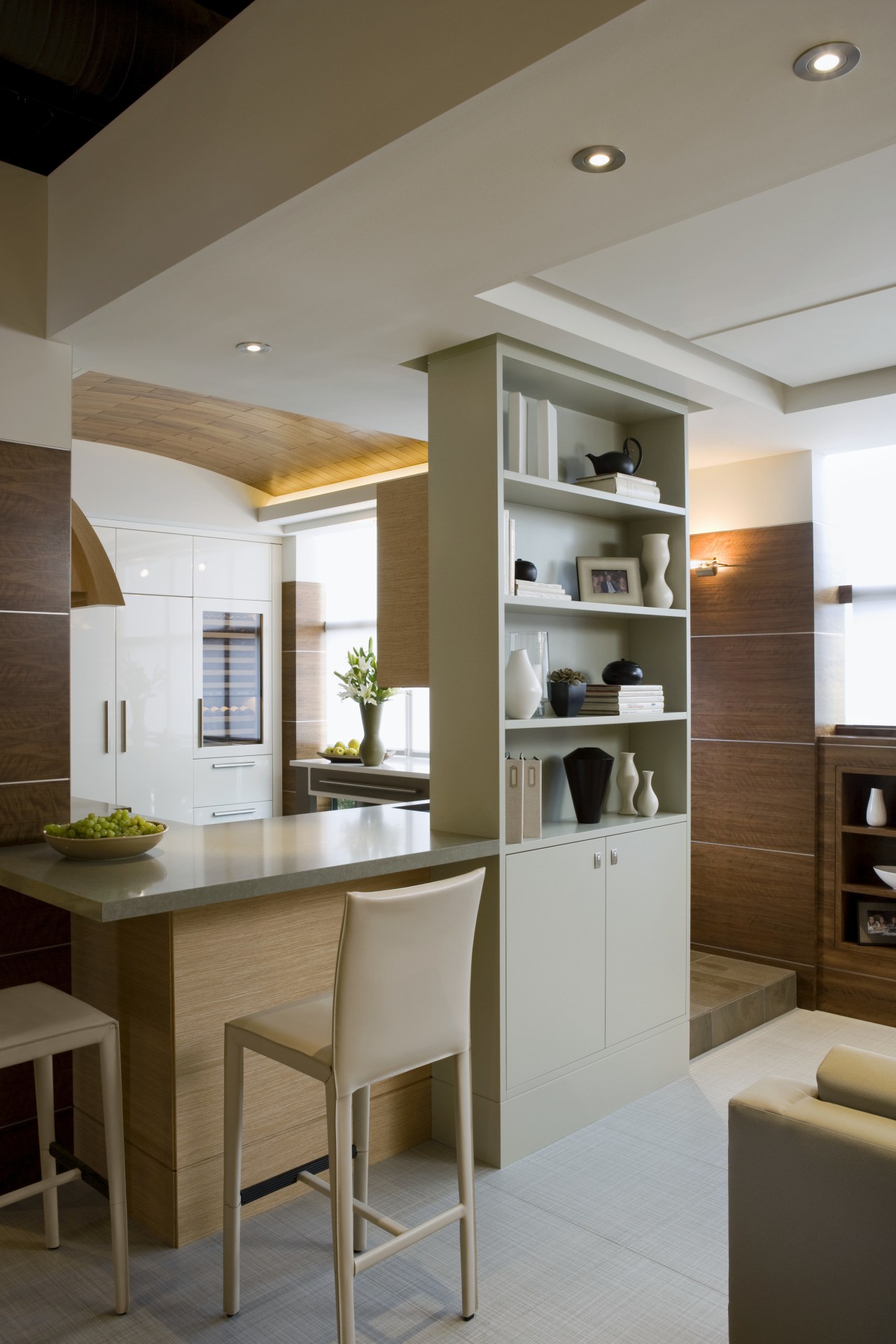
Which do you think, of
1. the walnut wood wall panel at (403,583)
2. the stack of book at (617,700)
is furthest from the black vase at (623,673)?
the walnut wood wall panel at (403,583)

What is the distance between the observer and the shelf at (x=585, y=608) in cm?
315

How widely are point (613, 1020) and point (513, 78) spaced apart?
9.15 feet

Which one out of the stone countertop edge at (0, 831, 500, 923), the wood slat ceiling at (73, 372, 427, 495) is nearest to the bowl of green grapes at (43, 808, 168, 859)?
the stone countertop edge at (0, 831, 500, 923)

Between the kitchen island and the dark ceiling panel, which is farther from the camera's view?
the kitchen island

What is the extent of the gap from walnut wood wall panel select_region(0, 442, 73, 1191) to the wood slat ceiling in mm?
1957

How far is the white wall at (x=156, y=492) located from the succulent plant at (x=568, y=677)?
360 cm

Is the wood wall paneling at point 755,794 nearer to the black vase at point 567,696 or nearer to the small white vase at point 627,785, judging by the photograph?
the small white vase at point 627,785

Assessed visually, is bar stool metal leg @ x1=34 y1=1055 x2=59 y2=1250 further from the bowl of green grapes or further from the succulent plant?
the succulent plant

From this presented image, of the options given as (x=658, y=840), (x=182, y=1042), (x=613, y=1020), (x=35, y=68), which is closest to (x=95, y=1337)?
(x=182, y=1042)

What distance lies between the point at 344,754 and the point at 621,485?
3107mm

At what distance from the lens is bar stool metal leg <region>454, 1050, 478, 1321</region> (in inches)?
88.0

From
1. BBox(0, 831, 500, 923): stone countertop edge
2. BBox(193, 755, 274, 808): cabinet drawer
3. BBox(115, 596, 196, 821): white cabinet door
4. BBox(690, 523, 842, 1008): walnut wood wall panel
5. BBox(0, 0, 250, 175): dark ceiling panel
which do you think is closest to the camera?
BBox(0, 831, 500, 923): stone countertop edge

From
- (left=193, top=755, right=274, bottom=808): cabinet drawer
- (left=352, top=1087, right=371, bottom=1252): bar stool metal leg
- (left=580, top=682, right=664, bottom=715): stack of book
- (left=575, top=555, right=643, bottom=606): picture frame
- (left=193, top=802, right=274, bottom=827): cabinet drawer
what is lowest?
(left=352, top=1087, right=371, bottom=1252): bar stool metal leg

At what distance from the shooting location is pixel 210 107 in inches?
91.4
